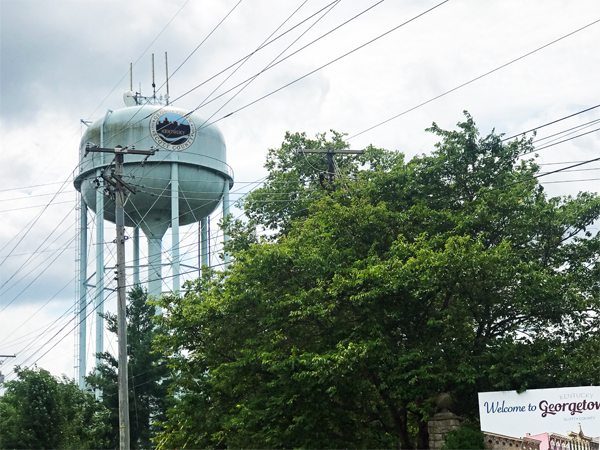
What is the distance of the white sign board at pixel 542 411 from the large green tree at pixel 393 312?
5.13ft

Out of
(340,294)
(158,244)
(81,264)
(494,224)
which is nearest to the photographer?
(340,294)

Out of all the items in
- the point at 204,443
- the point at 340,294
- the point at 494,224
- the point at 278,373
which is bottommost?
the point at 204,443

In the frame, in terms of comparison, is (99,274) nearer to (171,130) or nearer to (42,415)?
(171,130)

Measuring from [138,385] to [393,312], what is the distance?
56.2 feet

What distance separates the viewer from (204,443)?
2341cm

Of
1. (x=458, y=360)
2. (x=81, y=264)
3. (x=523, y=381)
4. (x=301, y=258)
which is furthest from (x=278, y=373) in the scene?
(x=81, y=264)

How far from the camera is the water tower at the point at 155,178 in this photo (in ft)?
121

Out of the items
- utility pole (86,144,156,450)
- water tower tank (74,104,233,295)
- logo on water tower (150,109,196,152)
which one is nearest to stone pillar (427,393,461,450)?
utility pole (86,144,156,450)

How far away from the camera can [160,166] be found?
37.2 m

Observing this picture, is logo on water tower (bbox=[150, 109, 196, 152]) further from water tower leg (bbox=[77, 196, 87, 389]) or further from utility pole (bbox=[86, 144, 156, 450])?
utility pole (bbox=[86, 144, 156, 450])

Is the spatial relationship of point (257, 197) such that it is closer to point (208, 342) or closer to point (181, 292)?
point (181, 292)

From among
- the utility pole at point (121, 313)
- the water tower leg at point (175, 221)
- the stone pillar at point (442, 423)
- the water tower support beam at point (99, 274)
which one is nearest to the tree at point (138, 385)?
the water tower support beam at point (99, 274)

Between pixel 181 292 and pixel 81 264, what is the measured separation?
15331mm

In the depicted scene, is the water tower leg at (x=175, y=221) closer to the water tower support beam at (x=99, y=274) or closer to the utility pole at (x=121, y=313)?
the water tower support beam at (x=99, y=274)
